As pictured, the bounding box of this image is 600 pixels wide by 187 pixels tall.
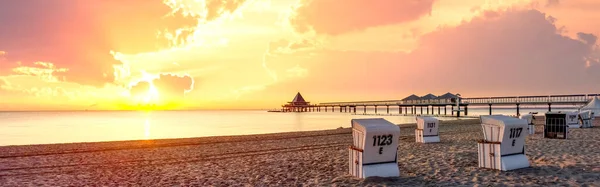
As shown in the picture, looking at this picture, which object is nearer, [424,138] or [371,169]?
[371,169]

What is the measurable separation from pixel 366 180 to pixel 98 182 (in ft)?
18.8

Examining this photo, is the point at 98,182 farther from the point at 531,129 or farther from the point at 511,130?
the point at 531,129

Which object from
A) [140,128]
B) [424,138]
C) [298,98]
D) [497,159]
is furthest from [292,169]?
[298,98]

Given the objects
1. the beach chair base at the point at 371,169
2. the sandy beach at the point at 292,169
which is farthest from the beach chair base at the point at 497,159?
the beach chair base at the point at 371,169

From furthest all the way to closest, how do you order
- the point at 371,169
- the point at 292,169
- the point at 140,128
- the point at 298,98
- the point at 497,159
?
the point at 298,98, the point at 140,128, the point at 292,169, the point at 497,159, the point at 371,169

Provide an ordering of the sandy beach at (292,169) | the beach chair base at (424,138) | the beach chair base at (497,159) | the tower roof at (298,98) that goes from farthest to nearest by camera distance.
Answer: the tower roof at (298,98)
the beach chair base at (424,138)
the beach chair base at (497,159)
the sandy beach at (292,169)

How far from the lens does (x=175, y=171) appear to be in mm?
10531

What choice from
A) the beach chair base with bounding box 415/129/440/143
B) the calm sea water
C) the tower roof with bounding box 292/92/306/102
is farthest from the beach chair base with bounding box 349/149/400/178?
the tower roof with bounding box 292/92/306/102

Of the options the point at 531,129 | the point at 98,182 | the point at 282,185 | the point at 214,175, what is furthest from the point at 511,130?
the point at 531,129

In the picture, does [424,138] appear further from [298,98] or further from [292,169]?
[298,98]

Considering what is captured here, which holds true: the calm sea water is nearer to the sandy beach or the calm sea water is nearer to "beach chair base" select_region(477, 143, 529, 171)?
the sandy beach

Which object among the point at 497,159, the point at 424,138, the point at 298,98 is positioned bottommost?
the point at 424,138

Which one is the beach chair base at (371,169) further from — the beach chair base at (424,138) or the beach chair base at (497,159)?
the beach chair base at (424,138)

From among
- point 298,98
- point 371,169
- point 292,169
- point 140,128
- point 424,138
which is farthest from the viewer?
point 298,98
